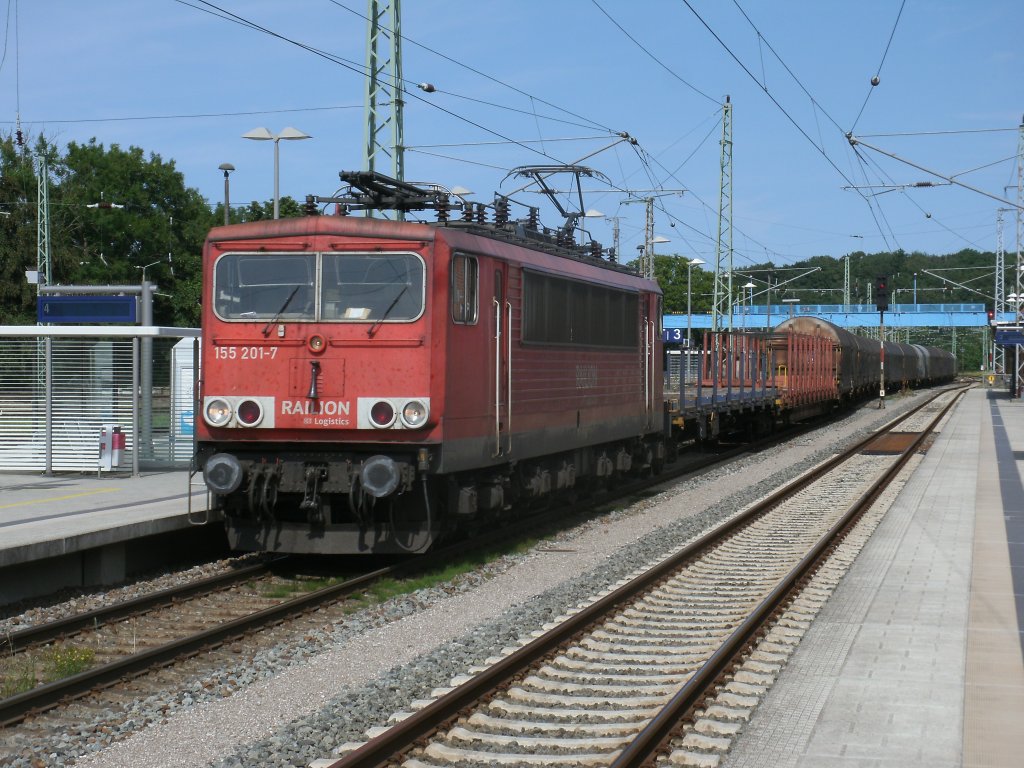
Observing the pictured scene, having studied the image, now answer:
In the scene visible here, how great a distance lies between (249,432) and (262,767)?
19.3 feet

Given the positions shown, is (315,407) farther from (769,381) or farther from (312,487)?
(769,381)

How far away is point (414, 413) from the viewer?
11.6m

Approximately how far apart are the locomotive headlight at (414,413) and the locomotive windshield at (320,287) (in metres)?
0.79

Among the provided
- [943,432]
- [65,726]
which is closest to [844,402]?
[943,432]

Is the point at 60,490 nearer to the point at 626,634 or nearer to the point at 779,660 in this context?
the point at 626,634

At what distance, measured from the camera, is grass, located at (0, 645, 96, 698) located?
8.31 meters

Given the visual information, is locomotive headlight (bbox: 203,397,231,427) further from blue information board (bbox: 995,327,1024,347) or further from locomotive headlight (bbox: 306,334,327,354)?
blue information board (bbox: 995,327,1024,347)

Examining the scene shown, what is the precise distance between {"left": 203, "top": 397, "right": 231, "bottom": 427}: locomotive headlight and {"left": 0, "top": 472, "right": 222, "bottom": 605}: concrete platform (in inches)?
49.6

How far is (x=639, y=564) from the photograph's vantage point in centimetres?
1309

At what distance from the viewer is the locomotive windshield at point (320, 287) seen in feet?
38.8

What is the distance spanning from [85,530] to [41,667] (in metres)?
3.02

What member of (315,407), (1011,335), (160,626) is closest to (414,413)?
(315,407)

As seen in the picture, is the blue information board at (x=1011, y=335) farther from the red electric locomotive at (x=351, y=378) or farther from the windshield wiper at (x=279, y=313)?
the windshield wiper at (x=279, y=313)

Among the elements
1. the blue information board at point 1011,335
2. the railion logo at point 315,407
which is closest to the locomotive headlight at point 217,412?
the railion logo at point 315,407
